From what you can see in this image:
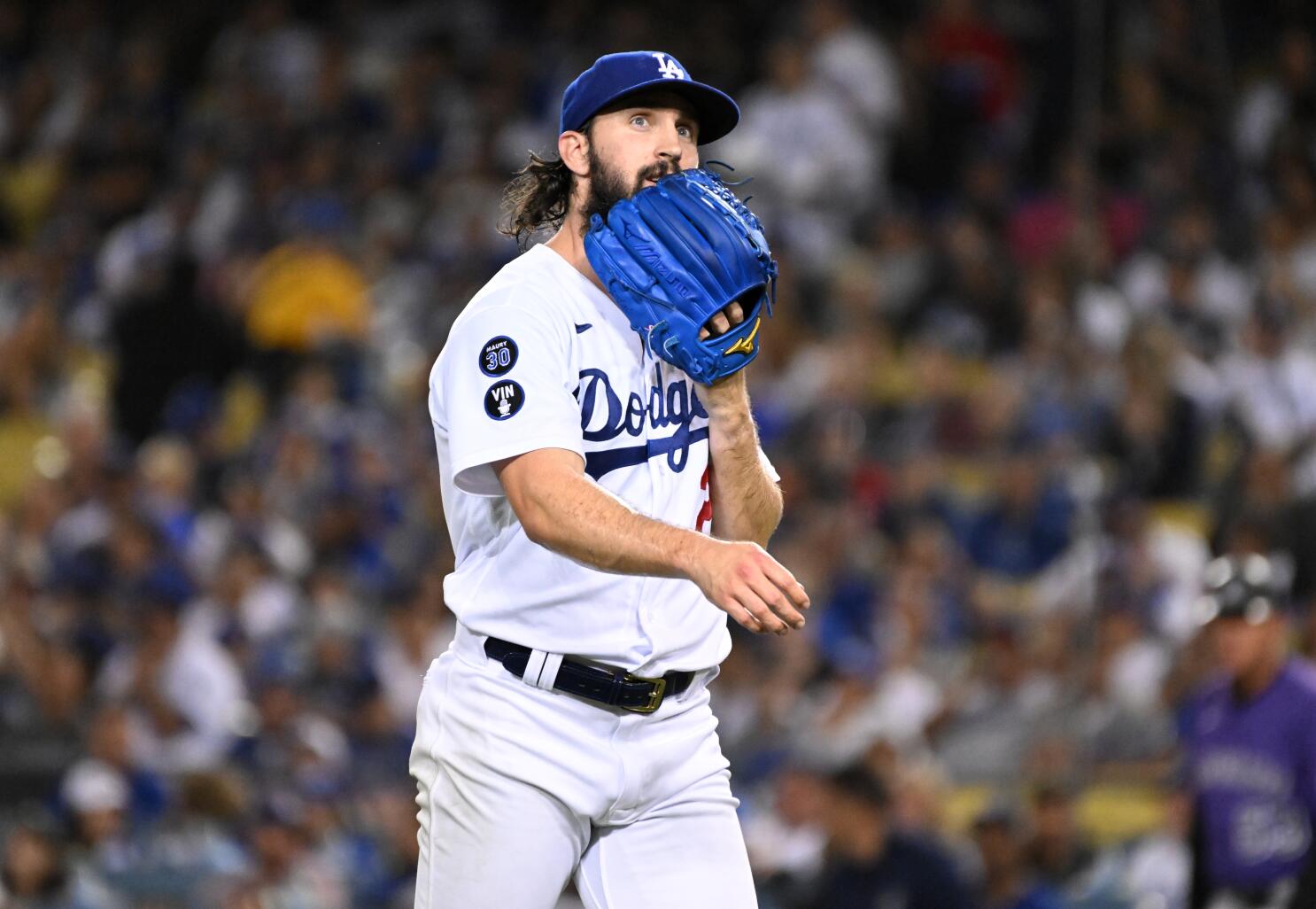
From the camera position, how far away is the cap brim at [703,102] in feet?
9.95

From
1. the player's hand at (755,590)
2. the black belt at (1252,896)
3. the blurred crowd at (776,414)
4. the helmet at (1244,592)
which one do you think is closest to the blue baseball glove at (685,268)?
the player's hand at (755,590)

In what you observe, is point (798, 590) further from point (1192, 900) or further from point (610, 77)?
point (1192, 900)

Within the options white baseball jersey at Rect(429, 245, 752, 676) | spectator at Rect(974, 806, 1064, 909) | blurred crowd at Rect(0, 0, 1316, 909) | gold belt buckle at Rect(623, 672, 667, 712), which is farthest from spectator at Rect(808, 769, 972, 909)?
gold belt buckle at Rect(623, 672, 667, 712)

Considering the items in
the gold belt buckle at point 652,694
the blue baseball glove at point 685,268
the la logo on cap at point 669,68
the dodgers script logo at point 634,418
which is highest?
the la logo on cap at point 669,68

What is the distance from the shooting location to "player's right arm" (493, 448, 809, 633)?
2504 millimetres

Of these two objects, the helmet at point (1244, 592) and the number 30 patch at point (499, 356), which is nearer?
the number 30 patch at point (499, 356)

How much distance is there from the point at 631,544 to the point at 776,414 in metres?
6.33

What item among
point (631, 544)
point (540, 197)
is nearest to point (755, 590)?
point (631, 544)

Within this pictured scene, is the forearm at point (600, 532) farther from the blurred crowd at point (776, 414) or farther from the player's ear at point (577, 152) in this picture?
the blurred crowd at point (776, 414)

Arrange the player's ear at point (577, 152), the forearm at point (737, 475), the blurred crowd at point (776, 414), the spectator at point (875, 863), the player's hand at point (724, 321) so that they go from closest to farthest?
the player's hand at point (724, 321) < the forearm at point (737, 475) < the player's ear at point (577, 152) < the spectator at point (875, 863) < the blurred crowd at point (776, 414)

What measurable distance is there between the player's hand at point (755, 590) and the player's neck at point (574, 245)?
0.71m

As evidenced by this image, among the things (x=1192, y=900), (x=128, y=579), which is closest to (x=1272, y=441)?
(x=1192, y=900)

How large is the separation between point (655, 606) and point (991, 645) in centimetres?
501

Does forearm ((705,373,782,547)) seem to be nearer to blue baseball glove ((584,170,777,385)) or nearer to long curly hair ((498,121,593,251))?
blue baseball glove ((584,170,777,385))
